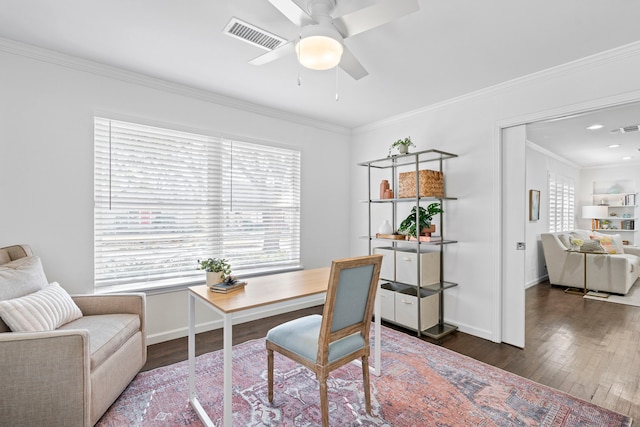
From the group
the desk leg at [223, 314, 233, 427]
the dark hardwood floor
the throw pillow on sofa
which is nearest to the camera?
the desk leg at [223, 314, 233, 427]

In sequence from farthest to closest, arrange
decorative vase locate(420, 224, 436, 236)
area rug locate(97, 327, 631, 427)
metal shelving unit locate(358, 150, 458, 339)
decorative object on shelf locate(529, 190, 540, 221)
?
decorative object on shelf locate(529, 190, 540, 221) → decorative vase locate(420, 224, 436, 236) → metal shelving unit locate(358, 150, 458, 339) → area rug locate(97, 327, 631, 427)

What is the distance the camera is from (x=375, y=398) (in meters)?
2.13

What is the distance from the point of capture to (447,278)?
352 cm

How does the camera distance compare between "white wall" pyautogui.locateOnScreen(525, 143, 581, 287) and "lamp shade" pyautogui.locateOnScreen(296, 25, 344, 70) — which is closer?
"lamp shade" pyautogui.locateOnScreen(296, 25, 344, 70)

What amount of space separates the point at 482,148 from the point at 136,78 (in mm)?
3445

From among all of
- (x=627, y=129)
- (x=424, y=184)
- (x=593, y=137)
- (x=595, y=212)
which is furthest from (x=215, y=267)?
(x=595, y=212)

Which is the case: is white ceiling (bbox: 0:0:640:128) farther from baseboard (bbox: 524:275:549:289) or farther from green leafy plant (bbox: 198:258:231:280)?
baseboard (bbox: 524:275:549:289)

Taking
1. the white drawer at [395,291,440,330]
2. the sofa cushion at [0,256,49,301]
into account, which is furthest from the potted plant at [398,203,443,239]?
the sofa cushion at [0,256,49,301]

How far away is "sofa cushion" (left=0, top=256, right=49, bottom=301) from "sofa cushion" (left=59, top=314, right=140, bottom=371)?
0.33m

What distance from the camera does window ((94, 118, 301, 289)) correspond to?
110 inches

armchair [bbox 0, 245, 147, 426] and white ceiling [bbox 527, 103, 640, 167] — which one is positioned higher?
white ceiling [bbox 527, 103, 640, 167]

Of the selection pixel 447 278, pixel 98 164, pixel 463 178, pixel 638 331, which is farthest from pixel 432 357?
pixel 98 164

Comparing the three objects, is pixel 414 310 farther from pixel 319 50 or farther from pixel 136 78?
pixel 136 78

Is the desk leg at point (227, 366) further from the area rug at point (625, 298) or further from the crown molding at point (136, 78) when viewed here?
the area rug at point (625, 298)
